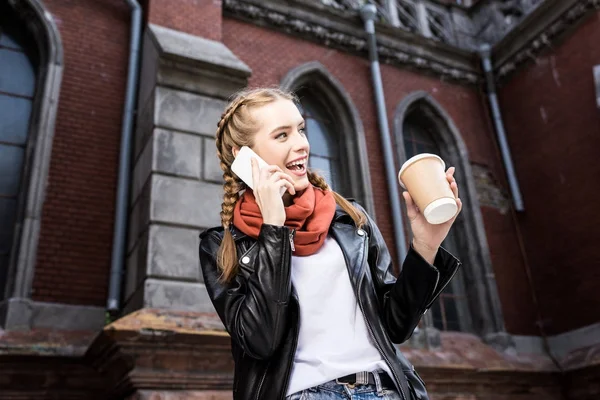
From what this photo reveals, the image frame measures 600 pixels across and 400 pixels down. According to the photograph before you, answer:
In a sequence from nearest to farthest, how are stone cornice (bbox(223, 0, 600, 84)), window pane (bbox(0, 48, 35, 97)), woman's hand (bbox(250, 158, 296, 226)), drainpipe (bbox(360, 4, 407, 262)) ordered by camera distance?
woman's hand (bbox(250, 158, 296, 226)) → window pane (bbox(0, 48, 35, 97)) → drainpipe (bbox(360, 4, 407, 262)) → stone cornice (bbox(223, 0, 600, 84))

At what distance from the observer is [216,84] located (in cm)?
542

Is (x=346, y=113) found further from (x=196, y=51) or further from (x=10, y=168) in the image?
(x=10, y=168)

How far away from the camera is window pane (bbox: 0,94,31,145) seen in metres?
6.14

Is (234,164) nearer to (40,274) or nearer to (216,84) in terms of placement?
(216,84)

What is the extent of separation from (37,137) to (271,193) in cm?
531

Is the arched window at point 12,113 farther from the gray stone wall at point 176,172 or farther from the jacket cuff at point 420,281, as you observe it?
the jacket cuff at point 420,281

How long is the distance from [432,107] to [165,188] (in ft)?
18.6

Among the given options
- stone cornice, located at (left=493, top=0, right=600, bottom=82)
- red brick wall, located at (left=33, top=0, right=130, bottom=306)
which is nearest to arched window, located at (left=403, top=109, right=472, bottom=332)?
stone cornice, located at (left=493, top=0, right=600, bottom=82)

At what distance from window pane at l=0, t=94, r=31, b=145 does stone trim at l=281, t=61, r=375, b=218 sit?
3.34 meters

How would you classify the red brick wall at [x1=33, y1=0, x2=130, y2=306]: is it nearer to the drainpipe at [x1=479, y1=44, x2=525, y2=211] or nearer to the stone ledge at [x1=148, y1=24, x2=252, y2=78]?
the stone ledge at [x1=148, y1=24, x2=252, y2=78]

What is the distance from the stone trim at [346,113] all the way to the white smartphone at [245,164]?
6061mm

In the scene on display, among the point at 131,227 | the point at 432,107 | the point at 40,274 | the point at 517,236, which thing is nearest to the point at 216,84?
the point at 131,227

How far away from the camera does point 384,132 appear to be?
800cm

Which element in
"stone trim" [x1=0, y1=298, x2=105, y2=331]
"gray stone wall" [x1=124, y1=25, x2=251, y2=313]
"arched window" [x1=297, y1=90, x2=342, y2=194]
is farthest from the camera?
"arched window" [x1=297, y1=90, x2=342, y2=194]
